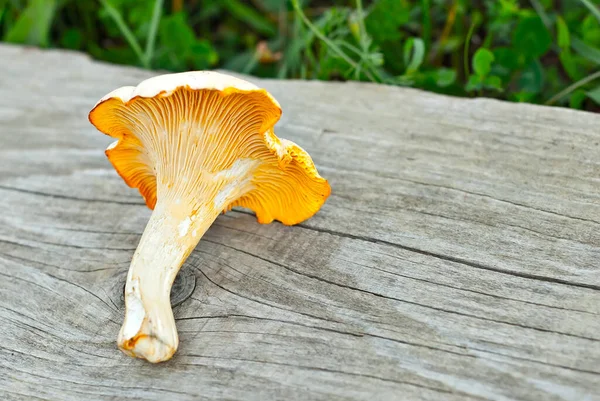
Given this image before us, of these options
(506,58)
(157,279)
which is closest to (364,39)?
(506,58)

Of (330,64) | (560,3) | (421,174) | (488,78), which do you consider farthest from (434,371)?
(560,3)

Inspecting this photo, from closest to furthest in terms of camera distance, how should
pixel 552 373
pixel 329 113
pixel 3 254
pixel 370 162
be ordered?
pixel 552 373, pixel 3 254, pixel 370 162, pixel 329 113

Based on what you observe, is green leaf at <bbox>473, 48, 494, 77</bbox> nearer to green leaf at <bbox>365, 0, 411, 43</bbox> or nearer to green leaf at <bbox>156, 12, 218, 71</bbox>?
green leaf at <bbox>365, 0, 411, 43</bbox>

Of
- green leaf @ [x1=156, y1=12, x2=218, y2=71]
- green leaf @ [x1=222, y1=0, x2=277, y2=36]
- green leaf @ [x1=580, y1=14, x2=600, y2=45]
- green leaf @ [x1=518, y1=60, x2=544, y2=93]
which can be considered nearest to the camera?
green leaf @ [x1=518, y1=60, x2=544, y2=93]

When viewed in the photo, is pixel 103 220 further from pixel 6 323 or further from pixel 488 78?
pixel 488 78

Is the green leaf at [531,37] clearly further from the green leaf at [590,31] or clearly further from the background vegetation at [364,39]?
the green leaf at [590,31]

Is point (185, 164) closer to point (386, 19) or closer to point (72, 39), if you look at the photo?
point (386, 19)

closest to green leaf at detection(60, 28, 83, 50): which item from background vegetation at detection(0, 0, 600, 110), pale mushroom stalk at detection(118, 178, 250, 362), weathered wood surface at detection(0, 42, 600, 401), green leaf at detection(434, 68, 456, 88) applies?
background vegetation at detection(0, 0, 600, 110)
